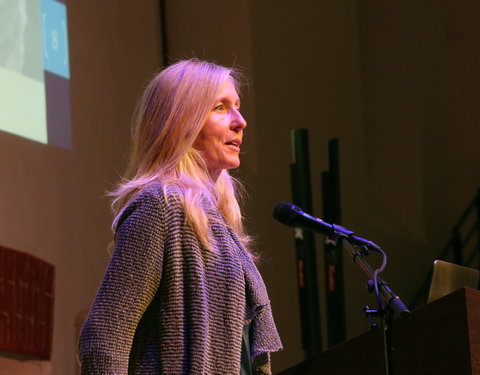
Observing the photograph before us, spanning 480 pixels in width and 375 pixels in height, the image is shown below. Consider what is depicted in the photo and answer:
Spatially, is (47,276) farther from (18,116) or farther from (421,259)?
(421,259)

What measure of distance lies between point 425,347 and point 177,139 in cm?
75

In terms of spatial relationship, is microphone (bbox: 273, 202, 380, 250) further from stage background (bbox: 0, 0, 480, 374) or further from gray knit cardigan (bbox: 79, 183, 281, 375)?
stage background (bbox: 0, 0, 480, 374)

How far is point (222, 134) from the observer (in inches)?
79.6

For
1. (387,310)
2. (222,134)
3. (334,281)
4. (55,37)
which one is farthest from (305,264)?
(387,310)

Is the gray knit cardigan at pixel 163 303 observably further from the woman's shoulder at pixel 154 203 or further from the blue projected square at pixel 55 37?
the blue projected square at pixel 55 37

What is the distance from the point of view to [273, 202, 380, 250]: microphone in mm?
1955

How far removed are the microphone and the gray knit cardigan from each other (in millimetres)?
263

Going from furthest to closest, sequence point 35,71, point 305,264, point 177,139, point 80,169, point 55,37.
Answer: point 305,264
point 80,169
point 55,37
point 35,71
point 177,139

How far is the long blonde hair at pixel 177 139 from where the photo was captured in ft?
6.19

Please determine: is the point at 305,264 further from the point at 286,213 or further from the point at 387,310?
the point at 387,310

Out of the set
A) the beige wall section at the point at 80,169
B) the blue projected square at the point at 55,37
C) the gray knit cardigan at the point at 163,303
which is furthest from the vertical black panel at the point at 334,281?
the gray knit cardigan at the point at 163,303

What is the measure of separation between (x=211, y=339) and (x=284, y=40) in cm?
498

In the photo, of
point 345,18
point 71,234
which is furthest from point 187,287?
point 345,18

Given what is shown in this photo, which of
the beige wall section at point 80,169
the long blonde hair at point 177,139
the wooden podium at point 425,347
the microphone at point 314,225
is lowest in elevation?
the wooden podium at point 425,347
